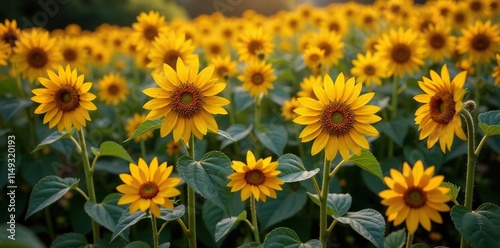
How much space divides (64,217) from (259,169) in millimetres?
2578

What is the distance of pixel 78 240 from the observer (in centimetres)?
274

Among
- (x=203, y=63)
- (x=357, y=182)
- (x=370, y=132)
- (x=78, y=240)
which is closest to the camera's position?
(x=370, y=132)

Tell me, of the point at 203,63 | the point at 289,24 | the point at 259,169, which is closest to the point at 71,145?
the point at 259,169

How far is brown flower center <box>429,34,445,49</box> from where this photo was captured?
4.13 metres

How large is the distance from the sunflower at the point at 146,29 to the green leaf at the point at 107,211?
1663 millimetres

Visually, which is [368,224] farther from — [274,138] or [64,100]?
[64,100]

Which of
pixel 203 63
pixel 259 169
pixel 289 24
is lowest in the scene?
pixel 259 169

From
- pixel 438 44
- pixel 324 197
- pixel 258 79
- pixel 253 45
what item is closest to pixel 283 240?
pixel 324 197

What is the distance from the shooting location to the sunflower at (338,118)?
217 centimetres

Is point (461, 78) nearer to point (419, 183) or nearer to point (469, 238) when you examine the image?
point (419, 183)

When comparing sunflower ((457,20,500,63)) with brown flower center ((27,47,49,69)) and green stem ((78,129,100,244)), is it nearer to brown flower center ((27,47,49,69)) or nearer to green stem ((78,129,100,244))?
green stem ((78,129,100,244))

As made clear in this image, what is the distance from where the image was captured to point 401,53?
11.8 ft

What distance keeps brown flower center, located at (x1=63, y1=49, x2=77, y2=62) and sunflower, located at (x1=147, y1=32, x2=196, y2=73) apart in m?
1.51

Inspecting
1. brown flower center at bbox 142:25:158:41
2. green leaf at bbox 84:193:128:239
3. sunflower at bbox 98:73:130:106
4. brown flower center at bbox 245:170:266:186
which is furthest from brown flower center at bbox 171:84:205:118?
sunflower at bbox 98:73:130:106
